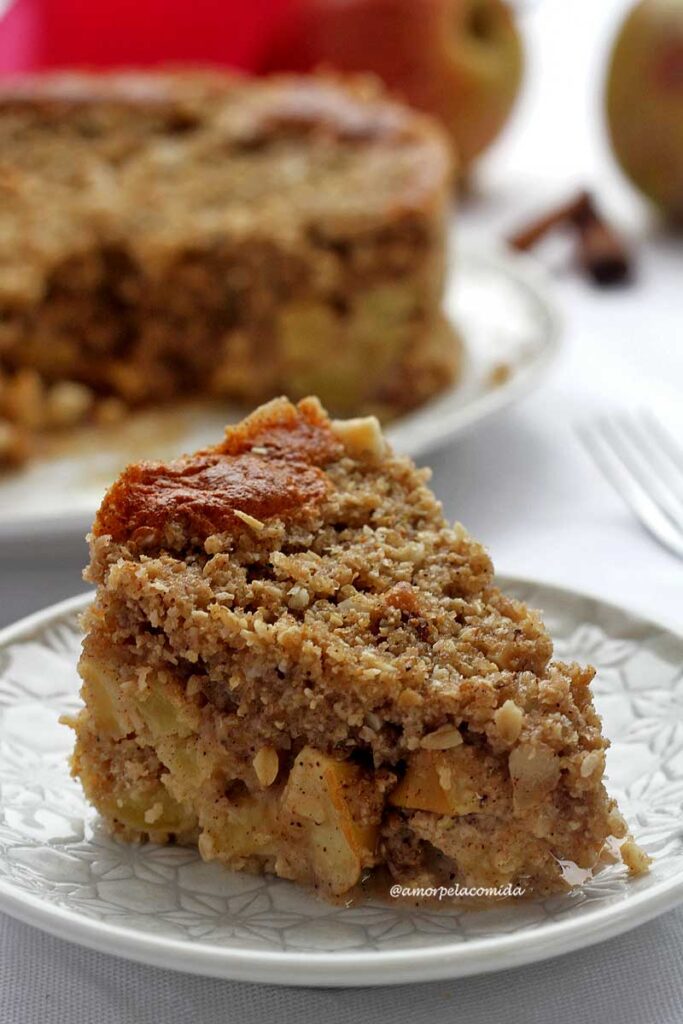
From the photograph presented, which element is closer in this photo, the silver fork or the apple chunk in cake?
the apple chunk in cake

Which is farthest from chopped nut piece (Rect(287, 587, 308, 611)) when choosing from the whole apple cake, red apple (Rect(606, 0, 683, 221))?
red apple (Rect(606, 0, 683, 221))

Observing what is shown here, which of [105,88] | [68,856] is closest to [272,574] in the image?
[68,856]

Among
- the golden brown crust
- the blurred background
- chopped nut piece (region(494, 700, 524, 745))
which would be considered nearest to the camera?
chopped nut piece (region(494, 700, 524, 745))

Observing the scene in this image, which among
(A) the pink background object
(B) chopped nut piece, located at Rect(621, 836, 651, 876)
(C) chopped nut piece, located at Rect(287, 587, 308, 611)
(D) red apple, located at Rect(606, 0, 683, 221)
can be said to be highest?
(A) the pink background object

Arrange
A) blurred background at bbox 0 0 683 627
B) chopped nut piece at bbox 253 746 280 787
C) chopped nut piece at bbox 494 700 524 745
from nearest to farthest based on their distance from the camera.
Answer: chopped nut piece at bbox 494 700 524 745, chopped nut piece at bbox 253 746 280 787, blurred background at bbox 0 0 683 627

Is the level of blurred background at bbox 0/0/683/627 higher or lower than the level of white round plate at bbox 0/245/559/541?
higher

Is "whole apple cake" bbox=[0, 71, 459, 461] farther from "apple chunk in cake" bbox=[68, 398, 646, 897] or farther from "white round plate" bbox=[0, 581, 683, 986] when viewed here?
"apple chunk in cake" bbox=[68, 398, 646, 897]
